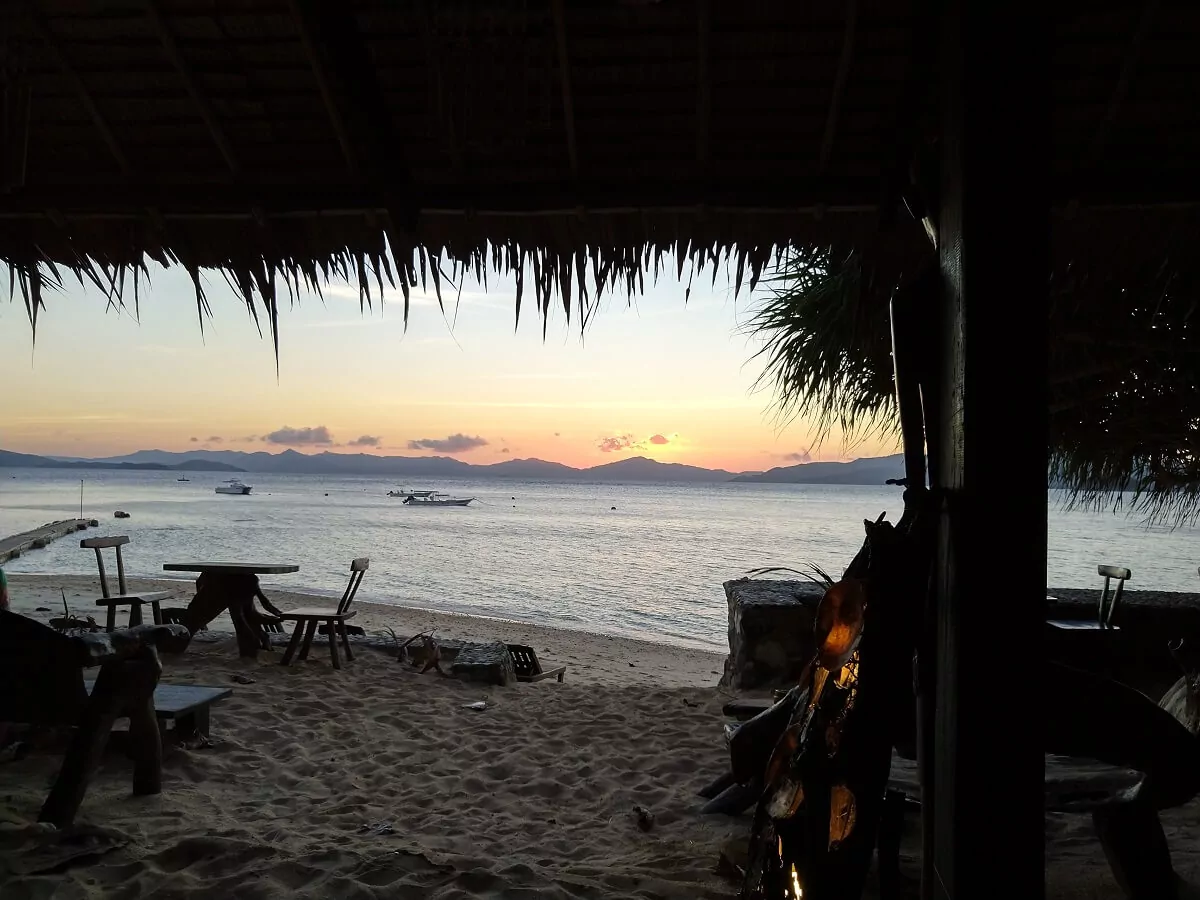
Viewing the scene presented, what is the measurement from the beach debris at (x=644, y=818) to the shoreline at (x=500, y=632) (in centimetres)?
544

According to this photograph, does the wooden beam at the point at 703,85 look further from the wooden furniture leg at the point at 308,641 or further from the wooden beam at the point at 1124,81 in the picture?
the wooden furniture leg at the point at 308,641

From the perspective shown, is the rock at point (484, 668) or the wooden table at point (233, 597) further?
the wooden table at point (233, 597)

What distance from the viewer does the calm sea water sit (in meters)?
18.2

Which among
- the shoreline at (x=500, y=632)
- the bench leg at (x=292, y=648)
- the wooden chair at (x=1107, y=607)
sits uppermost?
the wooden chair at (x=1107, y=607)

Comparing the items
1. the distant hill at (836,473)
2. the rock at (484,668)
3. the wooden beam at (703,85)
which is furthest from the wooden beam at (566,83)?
the distant hill at (836,473)

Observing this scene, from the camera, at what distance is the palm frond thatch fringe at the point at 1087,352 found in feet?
10.2

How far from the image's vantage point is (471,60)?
2.51 meters

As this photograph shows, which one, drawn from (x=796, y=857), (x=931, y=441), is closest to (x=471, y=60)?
(x=931, y=441)

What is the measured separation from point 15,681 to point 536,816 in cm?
214

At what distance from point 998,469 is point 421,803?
10.3ft

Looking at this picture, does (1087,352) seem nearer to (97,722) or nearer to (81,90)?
(81,90)

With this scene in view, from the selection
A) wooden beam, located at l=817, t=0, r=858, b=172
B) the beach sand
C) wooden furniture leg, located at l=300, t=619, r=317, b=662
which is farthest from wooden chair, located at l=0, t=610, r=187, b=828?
wooden furniture leg, located at l=300, t=619, r=317, b=662

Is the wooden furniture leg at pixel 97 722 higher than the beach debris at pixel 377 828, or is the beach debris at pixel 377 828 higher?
the wooden furniture leg at pixel 97 722

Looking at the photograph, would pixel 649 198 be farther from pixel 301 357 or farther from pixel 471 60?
pixel 301 357
